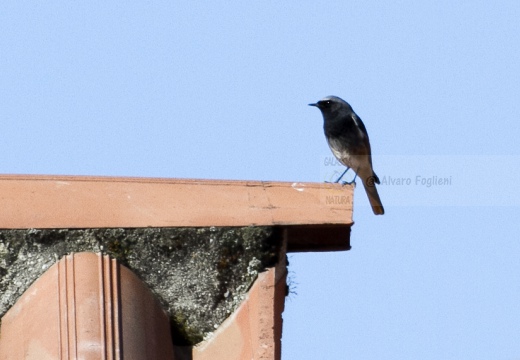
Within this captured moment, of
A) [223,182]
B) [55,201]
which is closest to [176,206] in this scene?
[223,182]

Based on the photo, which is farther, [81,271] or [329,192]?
[329,192]

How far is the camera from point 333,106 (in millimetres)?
8438

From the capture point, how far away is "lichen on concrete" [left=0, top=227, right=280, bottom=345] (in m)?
3.39

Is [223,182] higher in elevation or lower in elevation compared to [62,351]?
higher

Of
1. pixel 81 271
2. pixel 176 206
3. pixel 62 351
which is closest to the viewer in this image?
pixel 62 351

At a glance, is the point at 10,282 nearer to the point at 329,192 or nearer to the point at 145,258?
the point at 145,258

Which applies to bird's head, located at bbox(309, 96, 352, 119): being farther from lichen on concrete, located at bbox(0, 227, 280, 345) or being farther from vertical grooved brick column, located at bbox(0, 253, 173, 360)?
vertical grooved brick column, located at bbox(0, 253, 173, 360)

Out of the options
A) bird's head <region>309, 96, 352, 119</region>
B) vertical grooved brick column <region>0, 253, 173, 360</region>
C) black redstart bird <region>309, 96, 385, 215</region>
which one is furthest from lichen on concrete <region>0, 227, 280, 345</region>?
bird's head <region>309, 96, 352, 119</region>

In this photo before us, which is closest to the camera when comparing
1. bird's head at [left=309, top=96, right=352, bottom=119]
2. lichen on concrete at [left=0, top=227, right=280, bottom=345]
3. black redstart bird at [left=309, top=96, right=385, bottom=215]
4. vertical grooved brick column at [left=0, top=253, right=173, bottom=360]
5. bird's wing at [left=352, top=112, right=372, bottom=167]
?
vertical grooved brick column at [left=0, top=253, right=173, bottom=360]

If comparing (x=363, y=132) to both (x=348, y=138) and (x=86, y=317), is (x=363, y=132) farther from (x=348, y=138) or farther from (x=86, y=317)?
(x=86, y=317)

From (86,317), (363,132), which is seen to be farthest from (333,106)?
(86,317)

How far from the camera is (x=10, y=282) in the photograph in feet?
10.9

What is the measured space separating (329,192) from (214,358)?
0.72 m

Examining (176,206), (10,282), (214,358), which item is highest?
(176,206)
